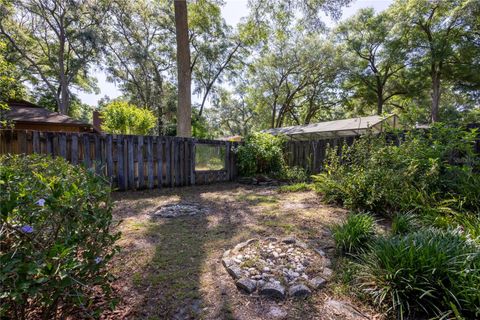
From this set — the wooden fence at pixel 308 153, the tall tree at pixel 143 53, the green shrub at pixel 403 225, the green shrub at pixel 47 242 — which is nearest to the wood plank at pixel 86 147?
the green shrub at pixel 47 242

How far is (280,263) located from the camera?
1.96 metres

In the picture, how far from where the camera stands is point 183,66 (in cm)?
677

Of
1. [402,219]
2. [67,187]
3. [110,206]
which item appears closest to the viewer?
[67,187]

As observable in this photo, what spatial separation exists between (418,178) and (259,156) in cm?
413

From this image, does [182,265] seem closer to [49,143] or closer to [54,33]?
[49,143]

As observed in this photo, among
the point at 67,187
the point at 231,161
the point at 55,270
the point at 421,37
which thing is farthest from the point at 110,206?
the point at 421,37

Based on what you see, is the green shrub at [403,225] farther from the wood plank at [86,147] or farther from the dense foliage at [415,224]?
the wood plank at [86,147]

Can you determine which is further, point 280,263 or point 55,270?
point 280,263

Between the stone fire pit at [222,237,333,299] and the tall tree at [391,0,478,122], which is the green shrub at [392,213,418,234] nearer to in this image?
the stone fire pit at [222,237,333,299]

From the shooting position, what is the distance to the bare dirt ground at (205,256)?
1.49 m

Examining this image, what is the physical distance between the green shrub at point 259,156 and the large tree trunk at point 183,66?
1.85 meters

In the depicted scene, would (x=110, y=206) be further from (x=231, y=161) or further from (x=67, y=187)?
(x=231, y=161)

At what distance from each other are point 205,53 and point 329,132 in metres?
9.99

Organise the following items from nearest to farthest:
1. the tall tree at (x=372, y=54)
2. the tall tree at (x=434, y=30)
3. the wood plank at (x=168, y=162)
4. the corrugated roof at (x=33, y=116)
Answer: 1. the wood plank at (x=168, y=162)
2. the corrugated roof at (x=33, y=116)
3. the tall tree at (x=434, y=30)
4. the tall tree at (x=372, y=54)
